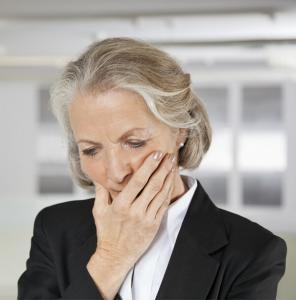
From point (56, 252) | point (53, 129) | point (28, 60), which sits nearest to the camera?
point (56, 252)

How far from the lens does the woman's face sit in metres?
0.86

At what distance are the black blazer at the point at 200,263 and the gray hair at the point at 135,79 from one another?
0.56 ft

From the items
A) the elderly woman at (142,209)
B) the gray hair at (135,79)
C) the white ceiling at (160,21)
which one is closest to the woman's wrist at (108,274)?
the elderly woman at (142,209)

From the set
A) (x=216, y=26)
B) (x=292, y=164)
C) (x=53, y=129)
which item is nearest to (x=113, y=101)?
(x=216, y=26)

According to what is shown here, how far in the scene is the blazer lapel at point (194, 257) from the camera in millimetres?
901

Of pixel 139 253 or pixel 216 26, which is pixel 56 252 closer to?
pixel 139 253

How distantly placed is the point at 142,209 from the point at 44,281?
236mm

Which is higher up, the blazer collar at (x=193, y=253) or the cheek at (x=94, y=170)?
the cheek at (x=94, y=170)

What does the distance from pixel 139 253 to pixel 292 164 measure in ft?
7.36

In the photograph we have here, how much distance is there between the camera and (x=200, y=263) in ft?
3.01

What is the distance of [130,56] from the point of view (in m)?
0.87

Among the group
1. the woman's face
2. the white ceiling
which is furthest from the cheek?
the white ceiling

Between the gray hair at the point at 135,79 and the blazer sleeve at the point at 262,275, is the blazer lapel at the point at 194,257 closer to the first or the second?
the blazer sleeve at the point at 262,275

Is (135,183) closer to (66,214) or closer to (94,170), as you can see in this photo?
(94,170)
